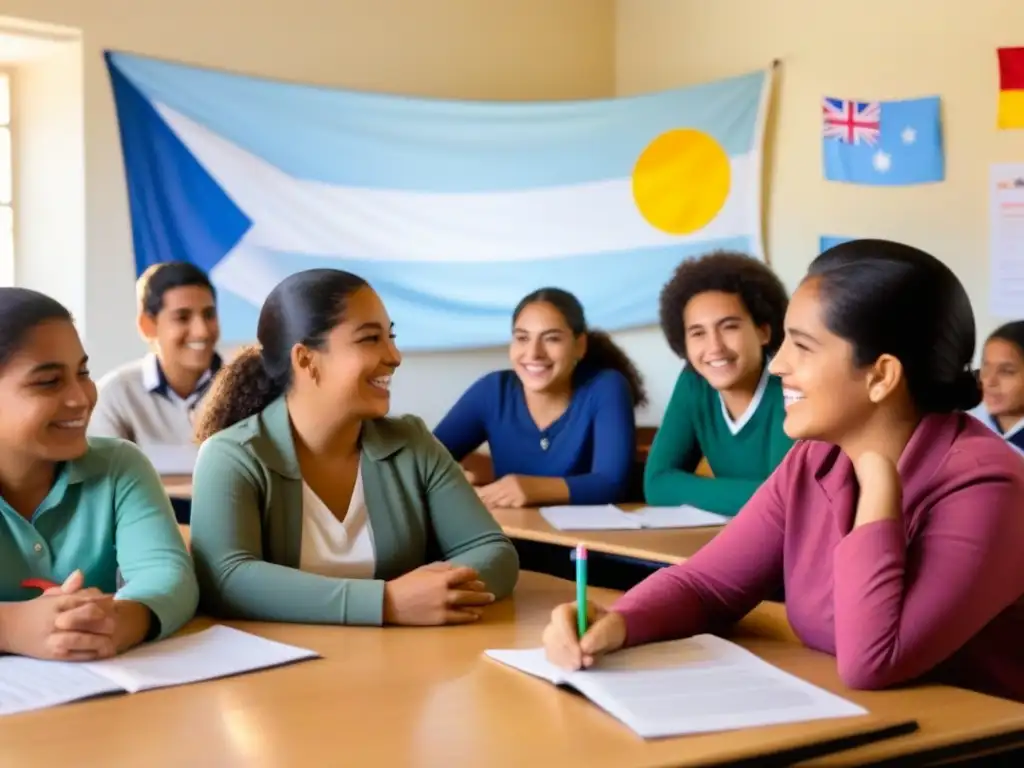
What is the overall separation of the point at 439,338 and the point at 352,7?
1253 mm

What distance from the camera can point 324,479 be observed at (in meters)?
2.01

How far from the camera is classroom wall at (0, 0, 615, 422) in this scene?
153 inches

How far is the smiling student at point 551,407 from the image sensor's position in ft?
10.9

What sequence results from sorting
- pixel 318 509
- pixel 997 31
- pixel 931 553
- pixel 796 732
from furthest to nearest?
pixel 997 31, pixel 318 509, pixel 931 553, pixel 796 732

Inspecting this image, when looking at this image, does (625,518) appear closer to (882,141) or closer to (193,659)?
(193,659)

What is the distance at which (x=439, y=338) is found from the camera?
4609mm

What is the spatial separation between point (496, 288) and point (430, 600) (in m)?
2.98

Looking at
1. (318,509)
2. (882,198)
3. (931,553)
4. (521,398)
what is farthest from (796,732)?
(882,198)

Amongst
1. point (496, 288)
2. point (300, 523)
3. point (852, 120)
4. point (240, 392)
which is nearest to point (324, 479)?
point (300, 523)

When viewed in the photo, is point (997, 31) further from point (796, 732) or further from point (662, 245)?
point (796, 732)

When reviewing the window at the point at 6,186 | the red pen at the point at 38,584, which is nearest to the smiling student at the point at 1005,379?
the red pen at the point at 38,584

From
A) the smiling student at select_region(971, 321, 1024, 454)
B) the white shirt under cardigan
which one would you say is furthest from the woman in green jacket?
the smiling student at select_region(971, 321, 1024, 454)

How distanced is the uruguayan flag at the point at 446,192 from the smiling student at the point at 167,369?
451mm

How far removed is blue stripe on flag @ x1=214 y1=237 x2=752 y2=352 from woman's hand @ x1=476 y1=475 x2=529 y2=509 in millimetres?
1611
